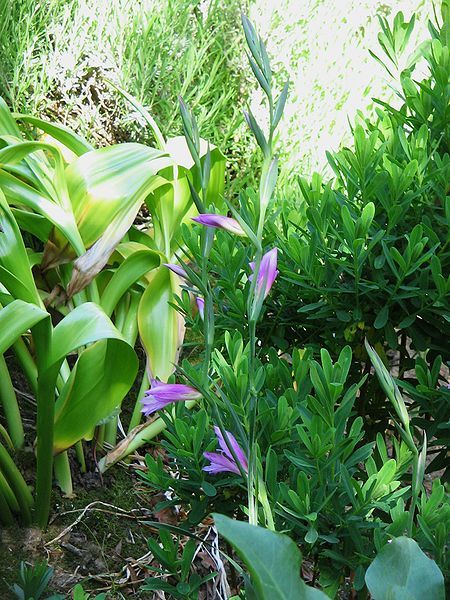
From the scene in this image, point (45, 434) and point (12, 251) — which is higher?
point (12, 251)

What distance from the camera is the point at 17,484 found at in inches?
59.0

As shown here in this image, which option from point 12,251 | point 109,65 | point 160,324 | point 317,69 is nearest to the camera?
point 12,251

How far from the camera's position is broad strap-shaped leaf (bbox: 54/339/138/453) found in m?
1.55

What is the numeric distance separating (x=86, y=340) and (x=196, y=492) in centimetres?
48

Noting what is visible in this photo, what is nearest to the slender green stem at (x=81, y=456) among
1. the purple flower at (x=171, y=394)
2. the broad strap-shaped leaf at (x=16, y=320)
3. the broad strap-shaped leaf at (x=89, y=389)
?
the broad strap-shaped leaf at (x=89, y=389)

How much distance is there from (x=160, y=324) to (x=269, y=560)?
1.49 m

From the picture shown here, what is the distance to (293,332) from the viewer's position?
1.20 metres

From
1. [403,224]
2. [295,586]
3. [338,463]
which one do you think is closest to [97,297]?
[403,224]

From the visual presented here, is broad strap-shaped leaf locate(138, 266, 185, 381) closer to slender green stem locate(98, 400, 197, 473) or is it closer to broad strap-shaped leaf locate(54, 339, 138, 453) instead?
slender green stem locate(98, 400, 197, 473)

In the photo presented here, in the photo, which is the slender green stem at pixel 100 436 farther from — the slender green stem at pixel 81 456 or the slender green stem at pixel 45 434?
the slender green stem at pixel 45 434

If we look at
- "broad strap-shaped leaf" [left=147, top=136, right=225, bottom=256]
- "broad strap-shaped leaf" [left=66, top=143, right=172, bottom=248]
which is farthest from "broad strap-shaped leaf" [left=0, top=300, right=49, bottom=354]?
"broad strap-shaped leaf" [left=147, top=136, right=225, bottom=256]

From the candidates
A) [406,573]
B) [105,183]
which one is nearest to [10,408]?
[105,183]

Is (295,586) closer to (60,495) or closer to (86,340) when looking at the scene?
(86,340)

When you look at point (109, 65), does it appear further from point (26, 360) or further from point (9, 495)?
point (9, 495)
